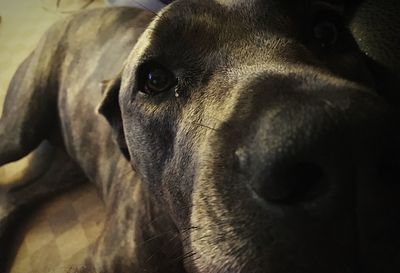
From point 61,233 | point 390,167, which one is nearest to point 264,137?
point 390,167

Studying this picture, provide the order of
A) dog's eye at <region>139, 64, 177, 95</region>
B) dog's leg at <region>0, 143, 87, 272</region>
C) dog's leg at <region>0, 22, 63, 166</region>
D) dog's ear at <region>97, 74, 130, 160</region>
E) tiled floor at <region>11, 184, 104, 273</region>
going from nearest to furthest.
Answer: dog's eye at <region>139, 64, 177, 95</region> < dog's ear at <region>97, 74, 130, 160</region> < tiled floor at <region>11, 184, 104, 273</region> < dog's leg at <region>0, 143, 87, 272</region> < dog's leg at <region>0, 22, 63, 166</region>

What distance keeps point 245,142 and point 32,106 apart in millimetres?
2553

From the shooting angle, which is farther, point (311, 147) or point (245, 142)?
point (245, 142)

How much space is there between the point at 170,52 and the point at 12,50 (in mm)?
3530

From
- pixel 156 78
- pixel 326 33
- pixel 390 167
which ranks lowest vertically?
pixel 156 78

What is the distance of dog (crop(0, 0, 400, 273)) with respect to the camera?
1.09 m

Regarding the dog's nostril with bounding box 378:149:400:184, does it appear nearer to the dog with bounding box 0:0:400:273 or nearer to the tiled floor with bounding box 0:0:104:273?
the dog with bounding box 0:0:400:273

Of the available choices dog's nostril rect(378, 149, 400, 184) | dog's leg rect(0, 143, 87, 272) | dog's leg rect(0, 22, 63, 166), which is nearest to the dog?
dog's nostril rect(378, 149, 400, 184)

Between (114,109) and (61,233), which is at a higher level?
(114,109)

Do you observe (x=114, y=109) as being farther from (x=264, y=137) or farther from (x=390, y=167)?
(x=390, y=167)

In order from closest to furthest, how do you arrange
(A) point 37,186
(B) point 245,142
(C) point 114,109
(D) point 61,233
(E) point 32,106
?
(B) point 245,142
(C) point 114,109
(D) point 61,233
(E) point 32,106
(A) point 37,186

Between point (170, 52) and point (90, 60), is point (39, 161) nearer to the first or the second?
point (90, 60)

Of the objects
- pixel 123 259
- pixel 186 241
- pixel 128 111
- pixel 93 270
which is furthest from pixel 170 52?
pixel 93 270

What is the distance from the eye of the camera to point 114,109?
2.28 m
